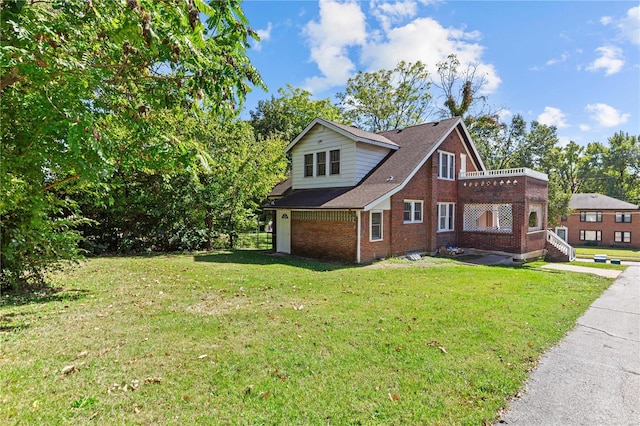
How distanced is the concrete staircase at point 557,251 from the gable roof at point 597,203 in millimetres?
24183

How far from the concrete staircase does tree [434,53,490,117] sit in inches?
654

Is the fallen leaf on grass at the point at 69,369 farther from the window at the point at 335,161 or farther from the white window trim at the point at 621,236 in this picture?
the white window trim at the point at 621,236

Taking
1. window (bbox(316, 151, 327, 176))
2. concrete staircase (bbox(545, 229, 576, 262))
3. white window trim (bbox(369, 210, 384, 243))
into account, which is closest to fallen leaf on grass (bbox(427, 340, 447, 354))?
white window trim (bbox(369, 210, 384, 243))

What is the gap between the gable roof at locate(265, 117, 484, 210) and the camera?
1369cm

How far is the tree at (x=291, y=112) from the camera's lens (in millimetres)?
32312

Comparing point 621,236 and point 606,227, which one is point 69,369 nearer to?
point 606,227

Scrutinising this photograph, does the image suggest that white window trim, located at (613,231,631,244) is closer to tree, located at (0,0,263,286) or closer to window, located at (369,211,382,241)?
window, located at (369,211,382,241)

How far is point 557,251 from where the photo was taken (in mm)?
18375

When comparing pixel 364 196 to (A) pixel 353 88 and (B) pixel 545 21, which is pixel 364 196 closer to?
(B) pixel 545 21

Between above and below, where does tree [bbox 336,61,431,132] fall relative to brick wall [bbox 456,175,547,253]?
above

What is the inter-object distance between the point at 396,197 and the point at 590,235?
37.6 m

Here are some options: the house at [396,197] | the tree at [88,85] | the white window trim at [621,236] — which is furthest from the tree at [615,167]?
the tree at [88,85]

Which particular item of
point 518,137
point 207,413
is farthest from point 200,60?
point 518,137

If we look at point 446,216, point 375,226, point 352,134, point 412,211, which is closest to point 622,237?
point 446,216
